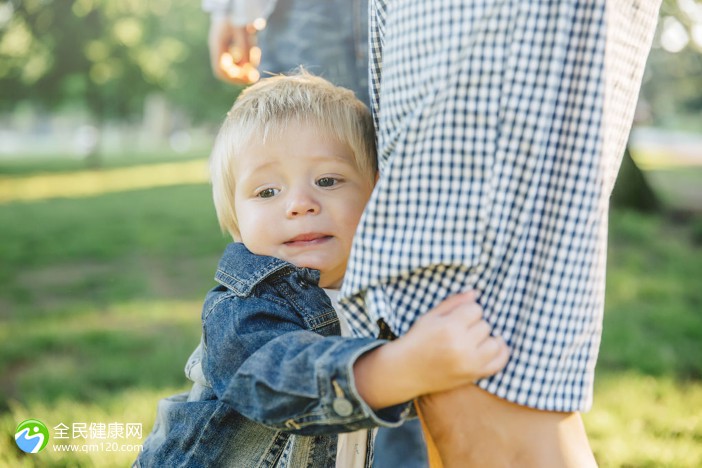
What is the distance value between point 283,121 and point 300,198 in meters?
0.18

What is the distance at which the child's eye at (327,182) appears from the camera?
5.12ft

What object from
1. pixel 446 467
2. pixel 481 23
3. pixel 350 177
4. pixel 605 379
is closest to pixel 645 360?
pixel 605 379

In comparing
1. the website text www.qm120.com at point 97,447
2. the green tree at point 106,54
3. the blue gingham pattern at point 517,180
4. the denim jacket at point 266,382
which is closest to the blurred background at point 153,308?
the website text www.qm120.com at point 97,447

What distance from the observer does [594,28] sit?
1.02 meters

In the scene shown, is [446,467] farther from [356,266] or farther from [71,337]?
[71,337]

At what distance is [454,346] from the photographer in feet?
3.39

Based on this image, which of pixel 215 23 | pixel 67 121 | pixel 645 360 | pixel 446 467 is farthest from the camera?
pixel 67 121

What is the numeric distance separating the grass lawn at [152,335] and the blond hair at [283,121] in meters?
1.07

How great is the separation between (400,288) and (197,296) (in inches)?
150

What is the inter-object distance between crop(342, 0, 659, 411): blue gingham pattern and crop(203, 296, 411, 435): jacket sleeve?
0.16 m

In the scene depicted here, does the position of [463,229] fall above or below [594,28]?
below

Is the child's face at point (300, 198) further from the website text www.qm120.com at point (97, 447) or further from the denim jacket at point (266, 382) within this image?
the website text www.qm120.com at point (97, 447)

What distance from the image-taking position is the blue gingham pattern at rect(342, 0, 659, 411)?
3.37 feet

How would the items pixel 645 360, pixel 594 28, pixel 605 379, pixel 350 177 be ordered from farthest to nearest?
pixel 645 360 → pixel 605 379 → pixel 350 177 → pixel 594 28
